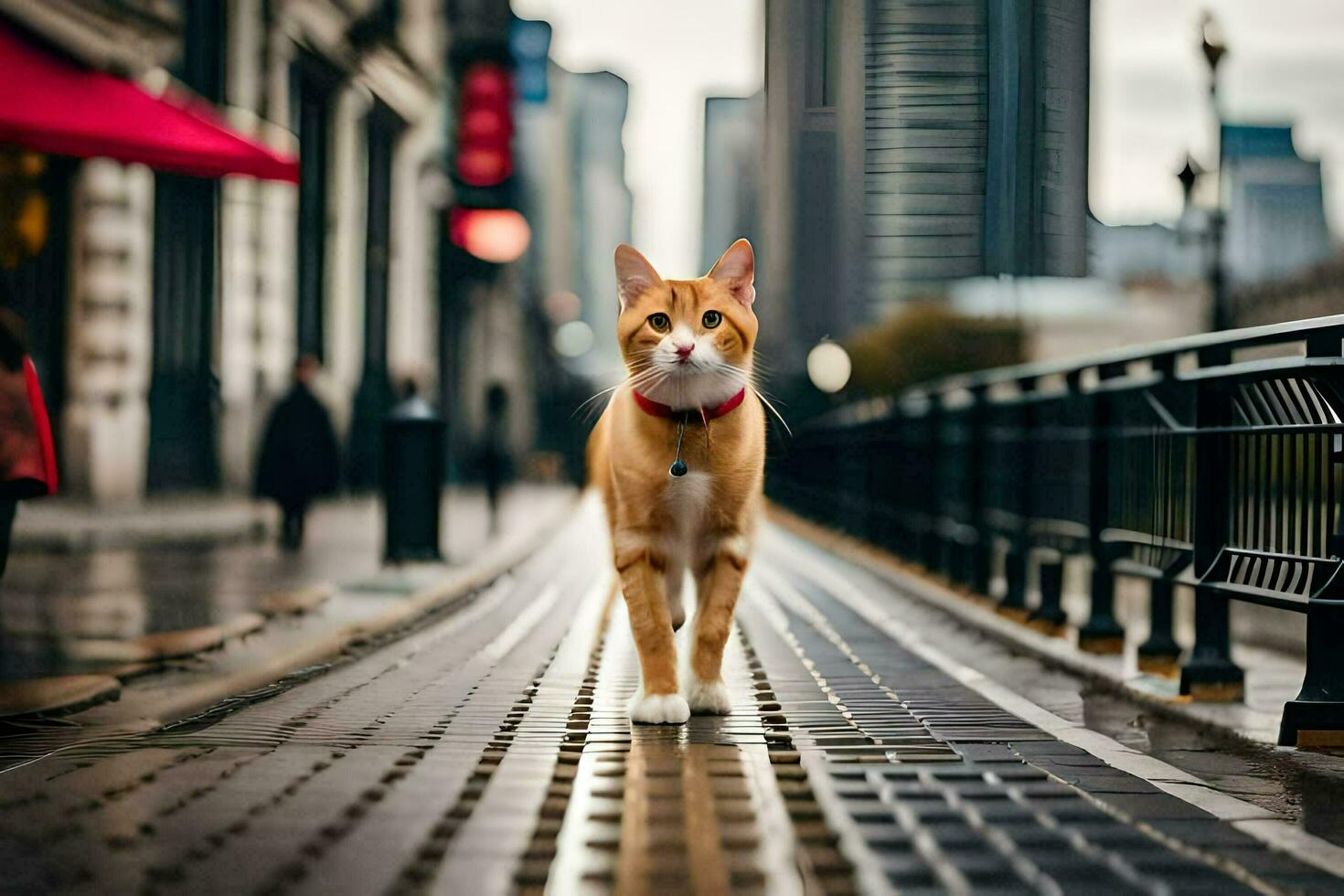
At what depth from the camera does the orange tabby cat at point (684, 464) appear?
514cm

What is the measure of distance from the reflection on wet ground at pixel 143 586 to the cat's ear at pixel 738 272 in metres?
3.07

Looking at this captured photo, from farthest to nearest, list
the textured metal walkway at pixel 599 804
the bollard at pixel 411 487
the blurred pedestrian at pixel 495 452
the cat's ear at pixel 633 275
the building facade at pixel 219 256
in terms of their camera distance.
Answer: the blurred pedestrian at pixel 495 452, the building facade at pixel 219 256, the bollard at pixel 411 487, the cat's ear at pixel 633 275, the textured metal walkway at pixel 599 804

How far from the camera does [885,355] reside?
68812 mm

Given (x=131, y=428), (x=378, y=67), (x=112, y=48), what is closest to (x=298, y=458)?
(x=131, y=428)

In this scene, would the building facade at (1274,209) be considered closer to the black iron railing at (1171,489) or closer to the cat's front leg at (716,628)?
the black iron railing at (1171,489)

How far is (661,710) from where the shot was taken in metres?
5.10

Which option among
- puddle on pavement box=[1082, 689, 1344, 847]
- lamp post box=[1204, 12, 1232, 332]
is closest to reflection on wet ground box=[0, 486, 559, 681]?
puddle on pavement box=[1082, 689, 1344, 847]

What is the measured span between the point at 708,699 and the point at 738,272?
4.77 ft

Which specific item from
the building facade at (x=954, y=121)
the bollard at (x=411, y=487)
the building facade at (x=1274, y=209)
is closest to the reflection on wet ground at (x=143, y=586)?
the bollard at (x=411, y=487)

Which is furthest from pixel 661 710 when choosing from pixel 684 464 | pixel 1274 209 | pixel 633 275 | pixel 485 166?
pixel 1274 209

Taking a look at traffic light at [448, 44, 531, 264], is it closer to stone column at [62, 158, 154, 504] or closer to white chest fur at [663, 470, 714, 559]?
stone column at [62, 158, 154, 504]

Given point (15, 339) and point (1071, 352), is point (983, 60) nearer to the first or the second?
point (15, 339)

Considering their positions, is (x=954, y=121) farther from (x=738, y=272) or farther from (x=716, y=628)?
(x=716, y=628)

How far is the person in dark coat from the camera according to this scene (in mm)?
14531
